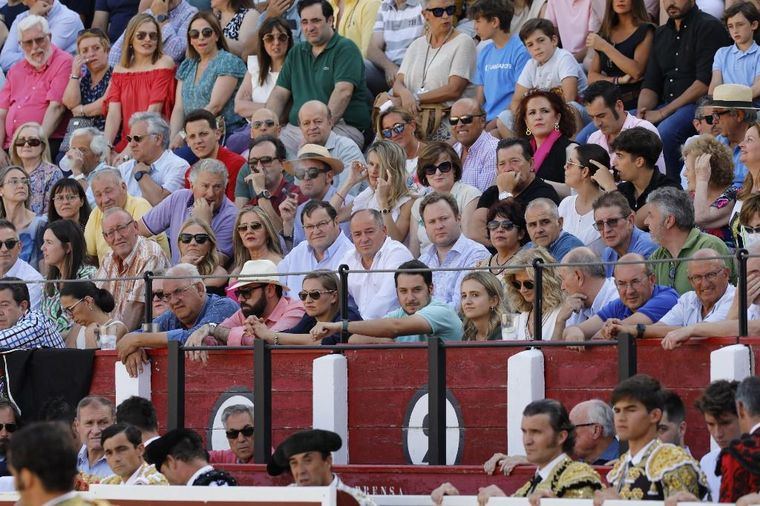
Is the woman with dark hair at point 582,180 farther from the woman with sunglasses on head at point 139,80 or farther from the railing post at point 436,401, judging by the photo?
the woman with sunglasses on head at point 139,80

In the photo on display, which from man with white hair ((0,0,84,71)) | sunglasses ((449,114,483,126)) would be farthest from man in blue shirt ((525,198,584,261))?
man with white hair ((0,0,84,71))

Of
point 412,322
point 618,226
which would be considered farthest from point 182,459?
point 618,226

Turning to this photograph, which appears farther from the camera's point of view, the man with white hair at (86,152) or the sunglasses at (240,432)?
the man with white hair at (86,152)

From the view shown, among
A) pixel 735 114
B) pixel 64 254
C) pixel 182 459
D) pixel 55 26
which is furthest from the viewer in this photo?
pixel 55 26

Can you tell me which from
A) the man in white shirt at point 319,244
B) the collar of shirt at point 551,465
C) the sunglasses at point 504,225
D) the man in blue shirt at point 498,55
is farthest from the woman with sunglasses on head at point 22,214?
the collar of shirt at point 551,465

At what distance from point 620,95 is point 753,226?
2899 millimetres

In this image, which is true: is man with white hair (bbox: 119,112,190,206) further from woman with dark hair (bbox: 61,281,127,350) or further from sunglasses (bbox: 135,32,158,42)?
woman with dark hair (bbox: 61,281,127,350)

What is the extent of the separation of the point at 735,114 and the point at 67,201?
461cm

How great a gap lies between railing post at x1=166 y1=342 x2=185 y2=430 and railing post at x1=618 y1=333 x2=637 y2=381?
104 inches

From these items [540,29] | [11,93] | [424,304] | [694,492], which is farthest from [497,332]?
[11,93]

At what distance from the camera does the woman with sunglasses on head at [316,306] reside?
10.4 meters

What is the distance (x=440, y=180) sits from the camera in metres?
12.0

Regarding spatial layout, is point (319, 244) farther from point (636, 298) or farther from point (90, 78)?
point (90, 78)

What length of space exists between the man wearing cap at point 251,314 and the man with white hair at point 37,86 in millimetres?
5572
